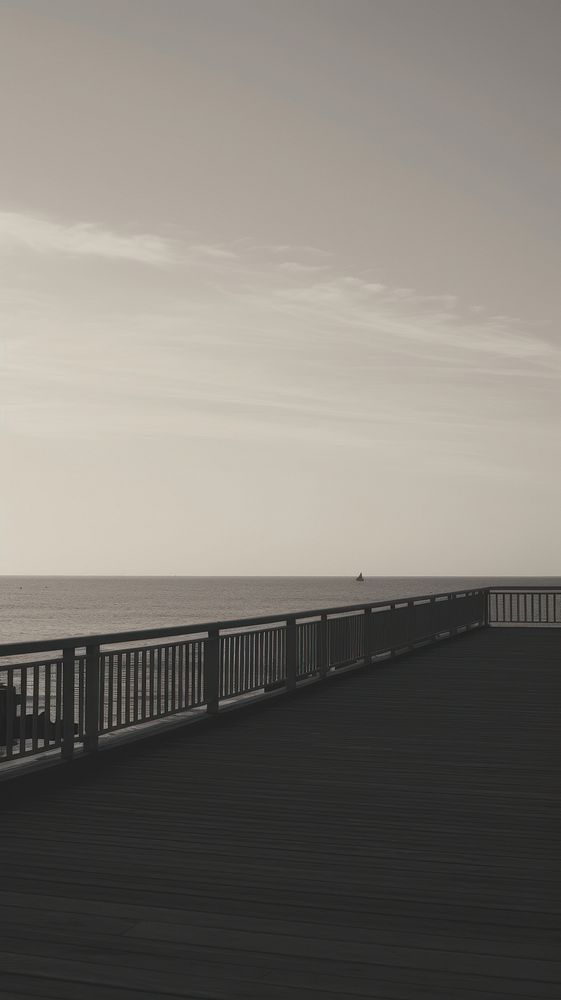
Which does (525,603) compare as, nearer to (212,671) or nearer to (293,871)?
(212,671)

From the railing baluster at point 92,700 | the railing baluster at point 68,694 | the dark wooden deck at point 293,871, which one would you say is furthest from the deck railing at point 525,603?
the railing baluster at point 68,694

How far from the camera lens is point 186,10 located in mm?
16547

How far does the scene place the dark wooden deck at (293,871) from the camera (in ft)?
13.4

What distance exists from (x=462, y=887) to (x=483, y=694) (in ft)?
28.7

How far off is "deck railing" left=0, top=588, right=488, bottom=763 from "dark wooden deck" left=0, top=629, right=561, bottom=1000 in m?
0.45

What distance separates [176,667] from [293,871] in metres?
4.80

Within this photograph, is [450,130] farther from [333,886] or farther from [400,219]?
[333,886]

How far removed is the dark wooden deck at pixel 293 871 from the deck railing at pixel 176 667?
449 millimetres

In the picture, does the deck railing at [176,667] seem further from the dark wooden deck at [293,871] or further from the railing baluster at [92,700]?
the dark wooden deck at [293,871]

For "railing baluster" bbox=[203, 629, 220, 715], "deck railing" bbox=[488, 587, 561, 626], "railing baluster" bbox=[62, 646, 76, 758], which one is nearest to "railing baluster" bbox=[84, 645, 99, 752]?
"railing baluster" bbox=[62, 646, 76, 758]

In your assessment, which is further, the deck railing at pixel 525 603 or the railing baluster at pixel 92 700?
the deck railing at pixel 525 603

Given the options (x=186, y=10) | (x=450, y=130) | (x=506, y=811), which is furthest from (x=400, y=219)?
(x=506, y=811)

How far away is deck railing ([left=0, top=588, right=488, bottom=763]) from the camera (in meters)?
7.72

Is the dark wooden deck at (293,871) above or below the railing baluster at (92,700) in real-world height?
below
